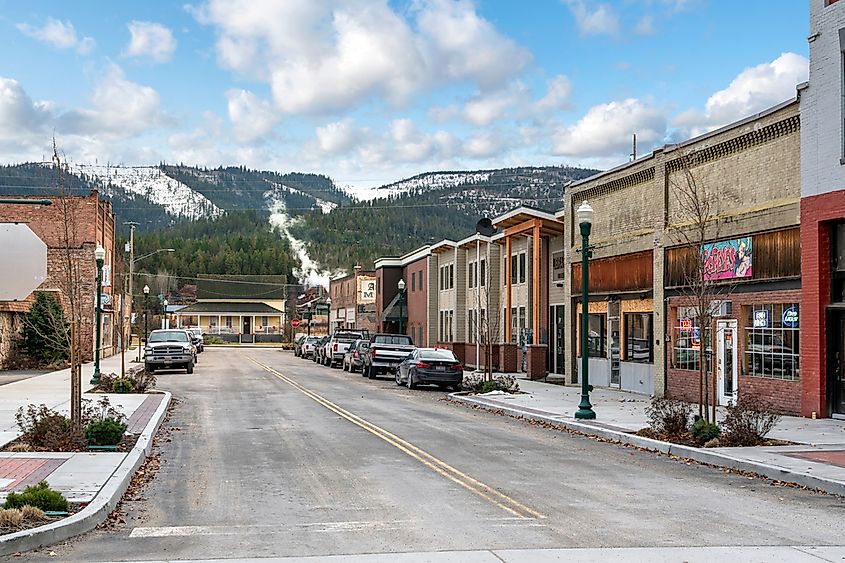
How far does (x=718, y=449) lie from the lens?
1623cm

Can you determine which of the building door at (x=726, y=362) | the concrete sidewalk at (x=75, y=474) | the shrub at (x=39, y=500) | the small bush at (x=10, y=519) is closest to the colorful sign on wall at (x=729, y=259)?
the building door at (x=726, y=362)

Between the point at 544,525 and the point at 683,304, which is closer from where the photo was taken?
the point at 544,525

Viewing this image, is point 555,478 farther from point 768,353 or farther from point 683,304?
point 683,304

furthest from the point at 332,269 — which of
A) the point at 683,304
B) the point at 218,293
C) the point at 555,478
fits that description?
the point at 555,478

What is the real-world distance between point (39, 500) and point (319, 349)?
5246 centimetres

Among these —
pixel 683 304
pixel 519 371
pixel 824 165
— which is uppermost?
pixel 824 165

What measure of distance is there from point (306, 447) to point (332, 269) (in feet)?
579

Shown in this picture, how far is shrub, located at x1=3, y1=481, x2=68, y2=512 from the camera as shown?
10.2 m

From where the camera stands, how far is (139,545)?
371 inches

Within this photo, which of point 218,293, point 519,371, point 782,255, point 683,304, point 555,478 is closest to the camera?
point 555,478

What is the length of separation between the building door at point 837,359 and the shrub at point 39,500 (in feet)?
53.7

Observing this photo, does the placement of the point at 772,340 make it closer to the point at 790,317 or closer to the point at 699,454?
the point at 790,317

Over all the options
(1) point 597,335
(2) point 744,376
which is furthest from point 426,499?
(1) point 597,335

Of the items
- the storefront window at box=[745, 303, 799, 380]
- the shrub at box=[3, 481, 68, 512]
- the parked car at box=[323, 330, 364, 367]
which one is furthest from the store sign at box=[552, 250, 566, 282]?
the shrub at box=[3, 481, 68, 512]
